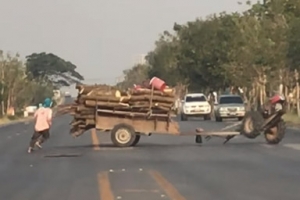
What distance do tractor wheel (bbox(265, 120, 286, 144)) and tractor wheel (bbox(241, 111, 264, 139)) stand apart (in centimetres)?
64

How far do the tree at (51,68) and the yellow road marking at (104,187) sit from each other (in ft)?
445

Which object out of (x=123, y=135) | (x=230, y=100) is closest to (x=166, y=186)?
(x=123, y=135)

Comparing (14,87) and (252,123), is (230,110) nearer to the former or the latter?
(252,123)

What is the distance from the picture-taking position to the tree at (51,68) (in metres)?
161

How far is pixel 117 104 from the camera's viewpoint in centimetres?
3331

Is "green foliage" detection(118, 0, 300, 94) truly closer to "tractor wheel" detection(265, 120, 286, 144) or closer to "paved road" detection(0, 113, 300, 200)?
"tractor wheel" detection(265, 120, 286, 144)

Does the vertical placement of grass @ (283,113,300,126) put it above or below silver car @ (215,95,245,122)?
below

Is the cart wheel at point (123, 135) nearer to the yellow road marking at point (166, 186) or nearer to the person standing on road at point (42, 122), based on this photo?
the person standing on road at point (42, 122)

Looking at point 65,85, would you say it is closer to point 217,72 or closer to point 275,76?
point 217,72

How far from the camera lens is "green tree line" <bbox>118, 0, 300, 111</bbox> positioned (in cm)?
6331

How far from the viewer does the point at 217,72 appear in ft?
298

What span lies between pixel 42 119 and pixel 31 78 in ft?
355

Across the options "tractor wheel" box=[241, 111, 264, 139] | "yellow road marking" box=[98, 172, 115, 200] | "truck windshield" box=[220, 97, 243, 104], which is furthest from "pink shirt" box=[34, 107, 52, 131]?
"truck windshield" box=[220, 97, 243, 104]

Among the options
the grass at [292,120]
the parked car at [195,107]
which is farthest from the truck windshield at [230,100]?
the grass at [292,120]
